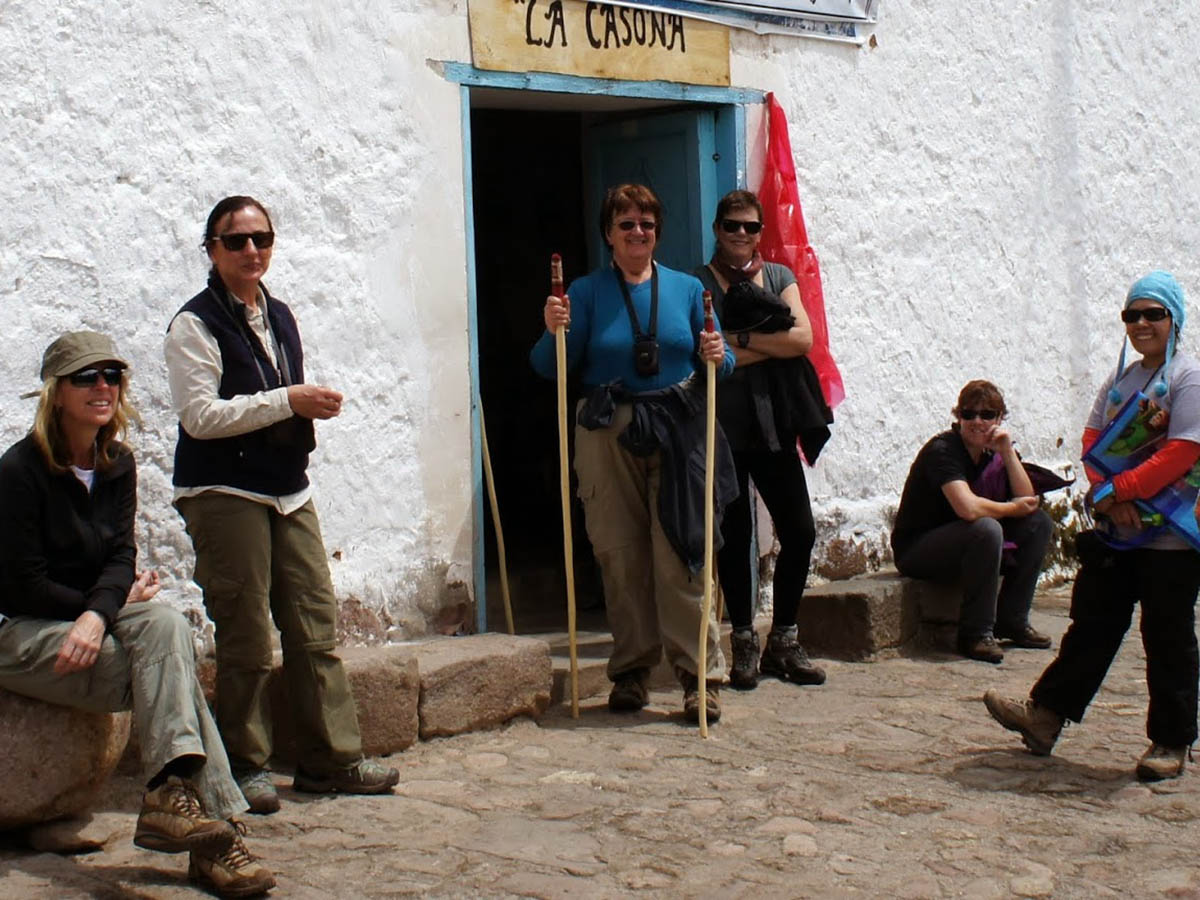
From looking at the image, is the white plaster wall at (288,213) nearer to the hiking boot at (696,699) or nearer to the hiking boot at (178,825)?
the hiking boot at (696,699)

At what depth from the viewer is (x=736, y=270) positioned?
6266mm

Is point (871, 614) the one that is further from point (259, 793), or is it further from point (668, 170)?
point (259, 793)

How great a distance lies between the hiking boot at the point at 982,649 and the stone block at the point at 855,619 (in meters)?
0.26

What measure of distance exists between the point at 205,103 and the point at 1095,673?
340 cm

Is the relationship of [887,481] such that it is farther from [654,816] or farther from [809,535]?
[654,816]

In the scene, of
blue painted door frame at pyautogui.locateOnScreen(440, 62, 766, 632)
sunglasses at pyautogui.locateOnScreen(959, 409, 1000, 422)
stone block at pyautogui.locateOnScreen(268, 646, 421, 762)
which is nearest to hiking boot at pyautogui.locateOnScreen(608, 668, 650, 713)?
blue painted door frame at pyautogui.locateOnScreen(440, 62, 766, 632)

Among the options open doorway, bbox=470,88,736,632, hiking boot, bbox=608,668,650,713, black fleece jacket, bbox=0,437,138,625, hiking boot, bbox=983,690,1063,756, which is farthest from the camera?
open doorway, bbox=470,88,736,632

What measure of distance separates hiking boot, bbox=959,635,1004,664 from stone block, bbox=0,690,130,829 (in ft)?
12.7

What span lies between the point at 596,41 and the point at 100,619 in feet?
10.9

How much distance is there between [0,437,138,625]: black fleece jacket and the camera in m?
4.23

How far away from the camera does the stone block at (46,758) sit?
4.34 meters

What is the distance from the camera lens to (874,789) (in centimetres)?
513

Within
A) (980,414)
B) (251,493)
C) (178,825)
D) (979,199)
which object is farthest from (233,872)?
(979,199)

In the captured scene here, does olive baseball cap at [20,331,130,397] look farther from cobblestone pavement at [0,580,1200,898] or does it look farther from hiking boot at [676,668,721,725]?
hiking boot at [676,668,721,725]
